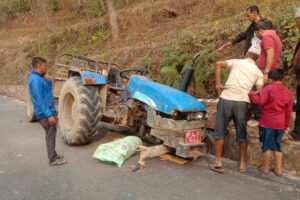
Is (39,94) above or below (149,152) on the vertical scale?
above

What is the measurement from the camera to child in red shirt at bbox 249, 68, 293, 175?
3543 millimetres

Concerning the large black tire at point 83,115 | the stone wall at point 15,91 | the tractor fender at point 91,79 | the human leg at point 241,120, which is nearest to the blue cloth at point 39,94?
the large black tire at point 83,115

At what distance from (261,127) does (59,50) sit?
16.1m

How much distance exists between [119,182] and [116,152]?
681 mm

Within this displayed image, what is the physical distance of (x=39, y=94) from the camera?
152 inches

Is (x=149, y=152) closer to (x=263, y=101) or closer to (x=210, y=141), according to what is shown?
(x=210, y=141)

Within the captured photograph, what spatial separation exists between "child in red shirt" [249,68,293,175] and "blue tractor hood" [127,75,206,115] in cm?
89

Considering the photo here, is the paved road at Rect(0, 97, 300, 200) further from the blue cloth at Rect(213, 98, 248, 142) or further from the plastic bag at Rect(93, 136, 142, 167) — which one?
the blue cloth at Rect(213, 98, 248, 142)

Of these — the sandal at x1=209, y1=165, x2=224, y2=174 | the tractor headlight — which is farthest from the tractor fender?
the sandal at x1=209, y1=165, x2=224, y2=174

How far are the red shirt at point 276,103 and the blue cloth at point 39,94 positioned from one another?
3009mm

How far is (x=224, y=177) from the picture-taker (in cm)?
366

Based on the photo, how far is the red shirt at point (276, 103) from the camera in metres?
3.54

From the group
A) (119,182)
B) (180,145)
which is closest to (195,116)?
(180,145)

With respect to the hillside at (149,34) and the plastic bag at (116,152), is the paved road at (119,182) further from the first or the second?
the hillside at (149,34)
